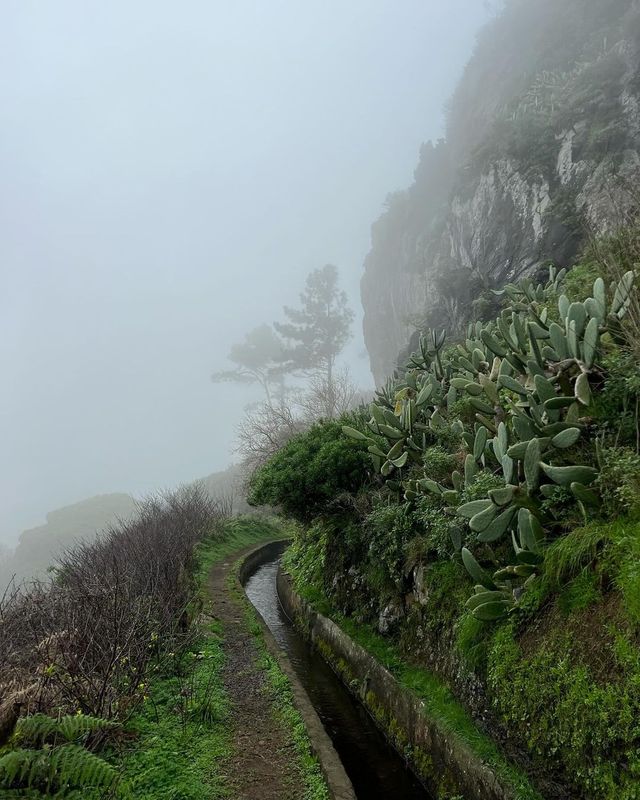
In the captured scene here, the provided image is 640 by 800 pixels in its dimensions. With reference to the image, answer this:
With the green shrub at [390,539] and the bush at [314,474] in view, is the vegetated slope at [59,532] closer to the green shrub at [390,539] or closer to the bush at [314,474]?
the bush at [314,474]

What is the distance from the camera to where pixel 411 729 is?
17.3 feet

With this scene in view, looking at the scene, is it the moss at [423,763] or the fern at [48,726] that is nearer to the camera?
the fern at [48,726]

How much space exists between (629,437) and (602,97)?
A: 2033 cm

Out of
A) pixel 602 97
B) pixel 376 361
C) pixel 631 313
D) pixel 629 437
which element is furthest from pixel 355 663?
pixel 376 361

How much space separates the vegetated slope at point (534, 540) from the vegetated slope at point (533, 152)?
382cm

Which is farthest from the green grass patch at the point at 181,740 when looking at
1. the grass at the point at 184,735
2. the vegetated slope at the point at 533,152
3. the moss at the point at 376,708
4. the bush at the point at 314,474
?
the vegetated slope at the point at 533,152

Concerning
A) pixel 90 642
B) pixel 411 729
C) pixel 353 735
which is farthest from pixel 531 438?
pixel 90 642

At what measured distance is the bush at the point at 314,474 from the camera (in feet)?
28.8

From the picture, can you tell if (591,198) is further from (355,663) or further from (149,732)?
(149,732)

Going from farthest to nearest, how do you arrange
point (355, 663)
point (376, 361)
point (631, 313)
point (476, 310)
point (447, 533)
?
point (376, 361)
point (476, 310)
point (355, 663)
point (447, 533)
point (631, 313)

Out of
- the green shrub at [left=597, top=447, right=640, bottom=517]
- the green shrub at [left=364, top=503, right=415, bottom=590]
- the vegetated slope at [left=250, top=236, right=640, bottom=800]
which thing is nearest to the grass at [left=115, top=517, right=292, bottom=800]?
the vegetated slope at [left=250, top=236, right=640, bottom=800]

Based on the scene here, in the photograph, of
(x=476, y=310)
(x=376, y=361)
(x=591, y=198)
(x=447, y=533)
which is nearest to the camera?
(x=447, y=533)

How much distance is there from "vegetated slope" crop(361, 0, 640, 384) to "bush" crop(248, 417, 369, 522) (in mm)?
5961

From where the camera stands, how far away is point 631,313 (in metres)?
4.79
